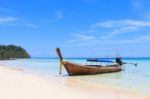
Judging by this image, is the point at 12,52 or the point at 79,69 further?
the point at 12,52

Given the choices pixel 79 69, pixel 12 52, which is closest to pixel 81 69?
pixel 79 69

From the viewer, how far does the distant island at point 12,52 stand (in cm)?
11439

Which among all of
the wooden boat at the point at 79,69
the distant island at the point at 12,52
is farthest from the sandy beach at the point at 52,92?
the distant island at the point at 12,52

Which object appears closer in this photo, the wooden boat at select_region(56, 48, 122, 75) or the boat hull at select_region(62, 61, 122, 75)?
the wooden boat at select_region(56, 48, 122, 75)

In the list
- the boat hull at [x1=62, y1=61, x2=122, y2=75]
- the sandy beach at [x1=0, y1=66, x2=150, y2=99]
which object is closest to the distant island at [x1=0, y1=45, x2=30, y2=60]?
the boat hull at [x1=62, y1=61, x2=122, y2=75]

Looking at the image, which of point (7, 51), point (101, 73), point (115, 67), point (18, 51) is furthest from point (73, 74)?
point (18, 51)

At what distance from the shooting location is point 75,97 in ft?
28.1

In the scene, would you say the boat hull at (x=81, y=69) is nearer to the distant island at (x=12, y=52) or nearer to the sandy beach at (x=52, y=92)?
the sandy beach at (x=52, y=92)

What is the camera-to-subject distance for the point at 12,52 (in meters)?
125

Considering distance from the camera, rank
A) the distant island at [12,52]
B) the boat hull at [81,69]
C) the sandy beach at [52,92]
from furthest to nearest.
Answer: the distant island at [12,52] → the boat hull at [81,69] → the sandy beach at [52,92]

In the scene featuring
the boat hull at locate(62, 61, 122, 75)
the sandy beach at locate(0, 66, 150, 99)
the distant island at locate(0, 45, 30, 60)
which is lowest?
the sandy beach at locate(0, 66, 150, 99)

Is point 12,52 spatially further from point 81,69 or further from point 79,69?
point 79,69

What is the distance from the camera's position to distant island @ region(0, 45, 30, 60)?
375 ft

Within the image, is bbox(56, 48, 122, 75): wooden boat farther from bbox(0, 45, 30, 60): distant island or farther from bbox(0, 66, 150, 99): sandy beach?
bbox(0, 45, 30, 60): distant island
